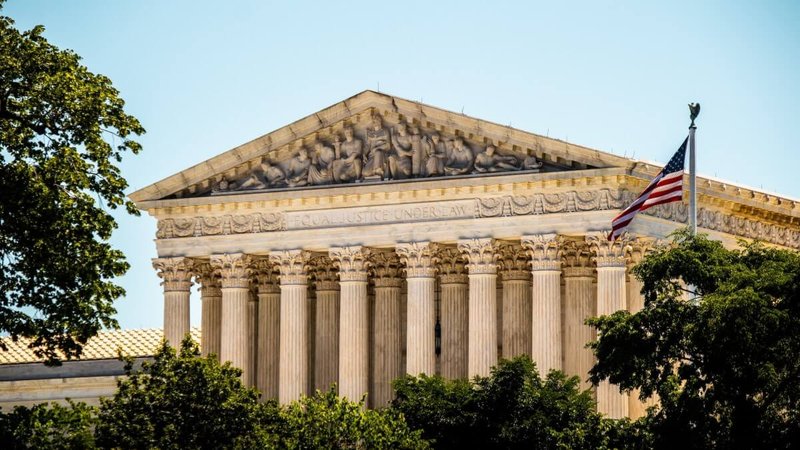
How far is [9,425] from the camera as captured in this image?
72.4 m

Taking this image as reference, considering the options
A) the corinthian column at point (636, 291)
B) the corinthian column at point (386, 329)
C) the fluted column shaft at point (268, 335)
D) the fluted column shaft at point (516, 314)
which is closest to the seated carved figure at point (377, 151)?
the corinthian column at point (386, 329)

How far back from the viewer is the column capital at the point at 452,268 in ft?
328

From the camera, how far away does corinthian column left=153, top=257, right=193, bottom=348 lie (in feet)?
342

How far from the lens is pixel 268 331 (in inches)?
4208

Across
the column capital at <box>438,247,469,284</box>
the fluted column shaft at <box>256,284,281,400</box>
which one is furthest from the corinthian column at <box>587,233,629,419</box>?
the fluted column shaft at <box>256,284,281,400</box>

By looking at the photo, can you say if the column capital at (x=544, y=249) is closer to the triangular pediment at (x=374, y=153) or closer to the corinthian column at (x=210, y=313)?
the triangular pediment at (x=374, y=153)

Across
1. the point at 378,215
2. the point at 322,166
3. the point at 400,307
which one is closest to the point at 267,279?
the point at 400,307

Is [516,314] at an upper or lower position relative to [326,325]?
upper

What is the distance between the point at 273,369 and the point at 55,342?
34043 millimetres

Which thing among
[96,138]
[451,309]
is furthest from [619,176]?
[96,138]

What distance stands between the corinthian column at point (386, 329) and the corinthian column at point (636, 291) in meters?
12.3

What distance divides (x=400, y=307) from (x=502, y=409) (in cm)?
1758

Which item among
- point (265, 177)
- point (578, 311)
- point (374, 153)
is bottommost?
point (578, 311)

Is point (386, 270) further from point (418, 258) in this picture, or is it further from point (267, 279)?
point (267, 279)
